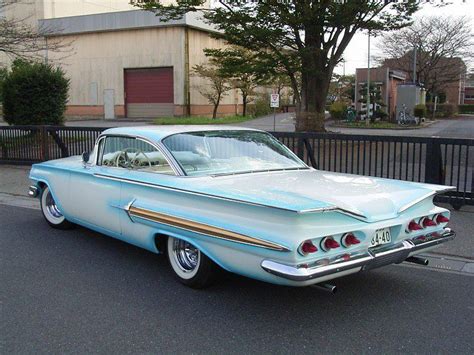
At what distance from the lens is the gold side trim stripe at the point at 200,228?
3.84m

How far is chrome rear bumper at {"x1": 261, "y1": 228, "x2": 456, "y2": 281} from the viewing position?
366 cm

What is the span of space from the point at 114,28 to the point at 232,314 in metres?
38.5

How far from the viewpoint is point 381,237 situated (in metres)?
4.13

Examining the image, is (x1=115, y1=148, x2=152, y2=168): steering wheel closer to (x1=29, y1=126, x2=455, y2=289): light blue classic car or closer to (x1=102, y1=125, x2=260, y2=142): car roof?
(x1=29, y1=126, x2=455, y2=289): light blue classic car

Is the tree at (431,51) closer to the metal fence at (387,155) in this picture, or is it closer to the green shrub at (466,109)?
the green shrub at (466,109)

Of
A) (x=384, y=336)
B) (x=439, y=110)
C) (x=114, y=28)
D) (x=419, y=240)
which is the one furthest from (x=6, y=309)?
(x=439, y=110)

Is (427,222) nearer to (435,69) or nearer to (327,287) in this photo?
(327,287)

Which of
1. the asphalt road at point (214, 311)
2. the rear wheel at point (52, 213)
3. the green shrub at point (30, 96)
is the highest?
the green shrub at point (30, 96)

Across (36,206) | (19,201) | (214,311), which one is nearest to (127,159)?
(214,311)

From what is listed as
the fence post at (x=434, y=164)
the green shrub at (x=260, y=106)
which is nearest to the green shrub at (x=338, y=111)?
the green shrub at (x=260, y=106)

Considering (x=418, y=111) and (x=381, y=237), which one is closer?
(x=381, y=237)

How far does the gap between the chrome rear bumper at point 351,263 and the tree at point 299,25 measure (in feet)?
42.3

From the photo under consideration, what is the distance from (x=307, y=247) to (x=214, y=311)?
1.03 meters

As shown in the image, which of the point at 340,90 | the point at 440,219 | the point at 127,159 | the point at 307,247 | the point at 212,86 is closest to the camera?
the point at 307,247
